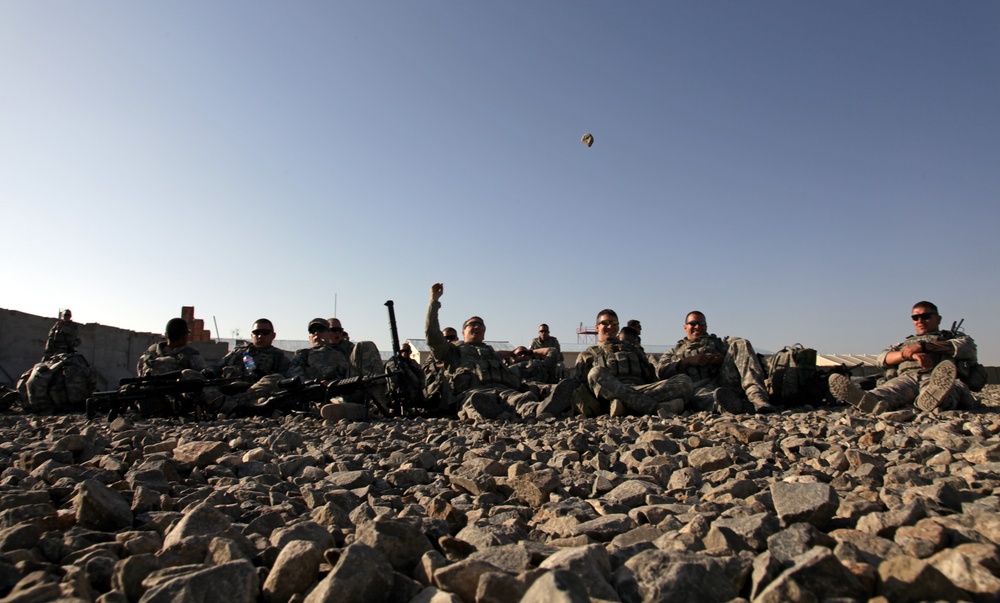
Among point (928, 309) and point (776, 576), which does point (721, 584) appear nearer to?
point (776, 576)

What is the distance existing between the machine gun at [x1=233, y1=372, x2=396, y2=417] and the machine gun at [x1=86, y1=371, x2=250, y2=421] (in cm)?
48

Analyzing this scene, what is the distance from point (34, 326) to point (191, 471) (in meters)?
11.7

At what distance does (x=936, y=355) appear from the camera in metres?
6.36

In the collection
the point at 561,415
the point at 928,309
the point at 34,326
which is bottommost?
the point at 561,415

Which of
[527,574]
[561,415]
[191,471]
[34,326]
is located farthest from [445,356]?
[34,326]

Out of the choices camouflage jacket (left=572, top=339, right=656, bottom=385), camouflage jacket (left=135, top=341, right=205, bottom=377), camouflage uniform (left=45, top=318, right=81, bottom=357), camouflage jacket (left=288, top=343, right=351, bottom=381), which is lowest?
camouflage jacket (left=572, top=339, right=656, bottom=385)

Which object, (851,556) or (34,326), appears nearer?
(851,556)

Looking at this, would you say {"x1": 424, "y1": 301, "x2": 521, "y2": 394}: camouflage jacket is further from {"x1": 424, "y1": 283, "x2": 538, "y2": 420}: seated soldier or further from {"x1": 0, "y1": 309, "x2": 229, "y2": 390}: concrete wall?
{"x1": 0, "y1": 309, "x2": 229, "y2": 390}: concrete wall

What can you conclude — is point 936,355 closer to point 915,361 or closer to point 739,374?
point 915,361

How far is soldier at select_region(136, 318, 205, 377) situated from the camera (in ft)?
26.0

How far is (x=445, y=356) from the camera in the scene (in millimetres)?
7535

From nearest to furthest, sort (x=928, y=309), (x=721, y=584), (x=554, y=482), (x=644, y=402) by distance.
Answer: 1. (x=721, y=584)
2. (x=554, y=482)
3. (x=644, y=402)
4. (x=928, y=309)

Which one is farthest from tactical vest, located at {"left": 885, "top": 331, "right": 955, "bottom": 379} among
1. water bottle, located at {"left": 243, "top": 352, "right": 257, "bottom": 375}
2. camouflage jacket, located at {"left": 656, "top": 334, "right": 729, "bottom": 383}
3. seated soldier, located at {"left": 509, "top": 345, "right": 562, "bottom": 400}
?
water bottle, located at {"left": 243, "top": 352, "right": 257, "bottom": 375}

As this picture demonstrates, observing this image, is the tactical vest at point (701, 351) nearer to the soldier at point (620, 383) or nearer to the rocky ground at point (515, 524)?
the soldier at point (620, 383)
